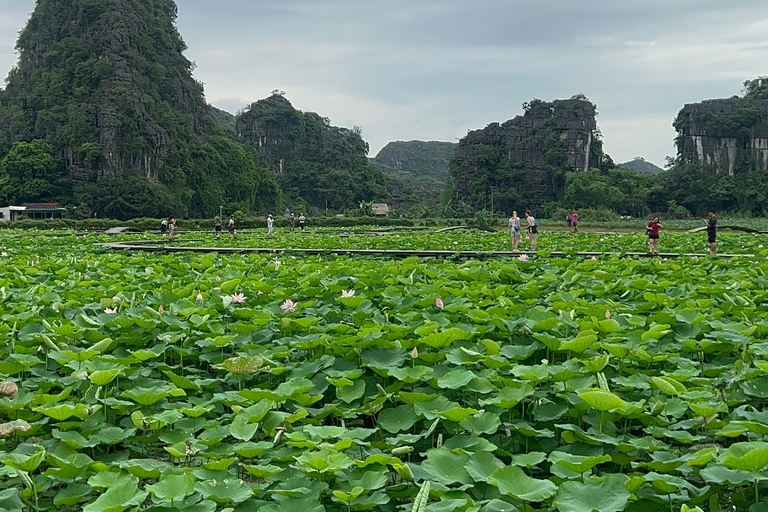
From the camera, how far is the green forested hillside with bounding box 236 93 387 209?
76.9 m

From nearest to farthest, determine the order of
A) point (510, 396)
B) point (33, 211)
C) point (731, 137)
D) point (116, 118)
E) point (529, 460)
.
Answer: point (529, 460)
point (510, 396)
point (33, 211)
point (116, 118)
point (731, 137)

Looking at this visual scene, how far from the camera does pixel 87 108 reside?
48.2 m

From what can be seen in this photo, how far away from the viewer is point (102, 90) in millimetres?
49031

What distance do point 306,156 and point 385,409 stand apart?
81.1m

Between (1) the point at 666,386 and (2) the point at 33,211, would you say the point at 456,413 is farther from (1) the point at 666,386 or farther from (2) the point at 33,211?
(2) the point at 33,211

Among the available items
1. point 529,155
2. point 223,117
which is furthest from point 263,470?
point 223,117

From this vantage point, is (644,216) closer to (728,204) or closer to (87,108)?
(728,204)

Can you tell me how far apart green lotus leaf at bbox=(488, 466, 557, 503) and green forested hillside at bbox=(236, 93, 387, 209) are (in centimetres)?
7489

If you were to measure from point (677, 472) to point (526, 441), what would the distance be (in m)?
0.39

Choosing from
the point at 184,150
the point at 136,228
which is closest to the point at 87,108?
the point at 184,150

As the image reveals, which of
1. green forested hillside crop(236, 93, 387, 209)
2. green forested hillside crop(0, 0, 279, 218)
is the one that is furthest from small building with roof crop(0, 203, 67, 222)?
green forested hillside crop(236, 93, 387, 209)

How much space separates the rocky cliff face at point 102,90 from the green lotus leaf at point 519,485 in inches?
1969

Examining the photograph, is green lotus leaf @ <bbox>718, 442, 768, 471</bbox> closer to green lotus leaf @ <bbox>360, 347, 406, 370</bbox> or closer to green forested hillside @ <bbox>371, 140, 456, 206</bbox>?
green lotus leaf @ <bbox>360, 347, 406, 370</bbox>

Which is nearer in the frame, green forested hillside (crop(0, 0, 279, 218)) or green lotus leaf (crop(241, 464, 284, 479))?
green lotus leaf (crop(241, 464, 284, 479))
